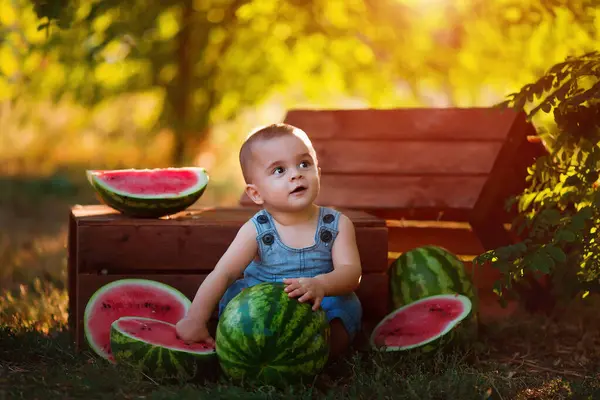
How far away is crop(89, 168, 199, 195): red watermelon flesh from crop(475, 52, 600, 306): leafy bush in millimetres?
1757

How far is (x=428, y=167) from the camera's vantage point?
5.52m

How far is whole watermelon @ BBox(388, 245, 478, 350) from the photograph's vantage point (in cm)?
459

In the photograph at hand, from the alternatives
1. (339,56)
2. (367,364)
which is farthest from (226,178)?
(367,364)

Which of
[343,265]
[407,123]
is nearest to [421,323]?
[343,265]

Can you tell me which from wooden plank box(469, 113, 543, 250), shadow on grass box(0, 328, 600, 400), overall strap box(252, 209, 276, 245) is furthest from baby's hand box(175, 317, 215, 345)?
wooden plank box(469, 113, 543, 250)

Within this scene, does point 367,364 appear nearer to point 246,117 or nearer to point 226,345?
point 226,345

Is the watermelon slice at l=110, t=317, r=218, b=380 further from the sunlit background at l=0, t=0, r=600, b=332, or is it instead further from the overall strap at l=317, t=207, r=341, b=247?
the sunlit background at l=0, t=0, r=600, b=332

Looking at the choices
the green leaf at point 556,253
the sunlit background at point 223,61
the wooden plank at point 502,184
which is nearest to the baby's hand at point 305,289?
the green leaf at point 556,253

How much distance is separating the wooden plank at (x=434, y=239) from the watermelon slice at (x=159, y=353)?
2141mm

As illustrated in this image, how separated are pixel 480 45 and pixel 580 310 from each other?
188 inches

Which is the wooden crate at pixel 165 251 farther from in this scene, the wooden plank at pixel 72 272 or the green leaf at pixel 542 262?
the green leaf at pixel 542 262

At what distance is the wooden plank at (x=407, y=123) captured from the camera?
5527 mm

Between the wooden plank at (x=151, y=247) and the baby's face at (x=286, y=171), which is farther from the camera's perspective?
the wooden plank at (x=151, y=247)

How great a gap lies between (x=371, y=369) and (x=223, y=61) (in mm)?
7184
